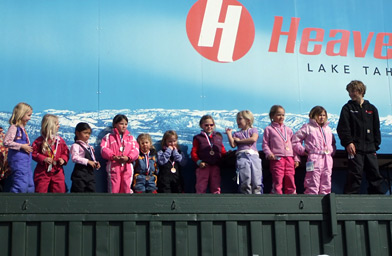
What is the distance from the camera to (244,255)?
442 cm

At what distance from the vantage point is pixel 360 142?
5852mm

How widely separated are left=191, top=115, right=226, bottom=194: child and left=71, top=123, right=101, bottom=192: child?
3.65ft

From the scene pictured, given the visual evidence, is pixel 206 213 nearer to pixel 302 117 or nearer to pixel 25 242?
pixel 25 242

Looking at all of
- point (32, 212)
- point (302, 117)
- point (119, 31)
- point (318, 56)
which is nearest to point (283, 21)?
point (318, 56)

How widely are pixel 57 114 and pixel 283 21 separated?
9.45ft

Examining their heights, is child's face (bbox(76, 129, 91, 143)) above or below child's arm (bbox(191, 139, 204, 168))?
above

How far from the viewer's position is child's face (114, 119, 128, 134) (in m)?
5.87

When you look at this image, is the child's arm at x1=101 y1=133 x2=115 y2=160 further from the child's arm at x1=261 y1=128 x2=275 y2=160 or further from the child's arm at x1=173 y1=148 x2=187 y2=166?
Answer: the child's arm at x1=261 y1=128 x2=275 y2=160

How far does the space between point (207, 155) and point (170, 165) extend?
44 centimetres

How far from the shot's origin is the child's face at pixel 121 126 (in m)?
5.87

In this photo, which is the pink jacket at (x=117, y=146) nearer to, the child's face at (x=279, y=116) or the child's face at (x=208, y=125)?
the child's face at (x=208, y=125)

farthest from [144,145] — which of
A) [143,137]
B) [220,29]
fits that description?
[220,29]

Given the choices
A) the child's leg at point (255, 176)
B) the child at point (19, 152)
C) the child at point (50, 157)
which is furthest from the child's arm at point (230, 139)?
the child at point (19, 152)

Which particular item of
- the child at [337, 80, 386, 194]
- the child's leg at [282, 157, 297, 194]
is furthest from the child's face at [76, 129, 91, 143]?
the child at [337, 80, 386, 194]
